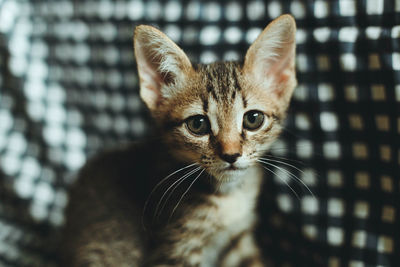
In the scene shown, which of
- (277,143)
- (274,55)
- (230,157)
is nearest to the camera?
(230,157)

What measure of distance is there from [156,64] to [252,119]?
0.91ft

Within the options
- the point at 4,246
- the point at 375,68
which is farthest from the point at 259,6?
the point at 4,246

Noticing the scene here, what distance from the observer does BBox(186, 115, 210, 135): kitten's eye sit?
81cm

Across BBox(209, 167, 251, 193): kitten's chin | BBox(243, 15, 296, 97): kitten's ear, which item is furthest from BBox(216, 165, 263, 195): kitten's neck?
BBox(243, 15, 296, 97): kitten's ear

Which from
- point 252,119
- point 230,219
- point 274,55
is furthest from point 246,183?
point 274,55

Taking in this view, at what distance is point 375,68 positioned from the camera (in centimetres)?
82

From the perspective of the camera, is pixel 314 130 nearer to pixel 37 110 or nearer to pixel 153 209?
pixel 153 209

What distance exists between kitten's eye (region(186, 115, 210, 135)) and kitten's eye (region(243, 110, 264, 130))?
9cm

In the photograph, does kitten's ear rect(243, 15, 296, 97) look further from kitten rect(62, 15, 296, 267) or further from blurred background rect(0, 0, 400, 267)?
blurred background rect(0, 0, 400, 267)

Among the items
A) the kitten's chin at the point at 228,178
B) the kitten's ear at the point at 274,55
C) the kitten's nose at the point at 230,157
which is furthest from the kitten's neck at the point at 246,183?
the kitten's ear at the point at 274,55

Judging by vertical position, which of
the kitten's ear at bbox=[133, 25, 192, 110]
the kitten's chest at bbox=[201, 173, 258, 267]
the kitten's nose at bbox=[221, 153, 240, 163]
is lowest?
the kitten's chest at bbox=[201, 173, 258, 267]

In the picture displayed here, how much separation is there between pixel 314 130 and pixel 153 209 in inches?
19.3

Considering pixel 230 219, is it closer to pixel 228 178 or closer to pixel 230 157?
pixel 228 178

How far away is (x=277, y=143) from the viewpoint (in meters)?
1.02
